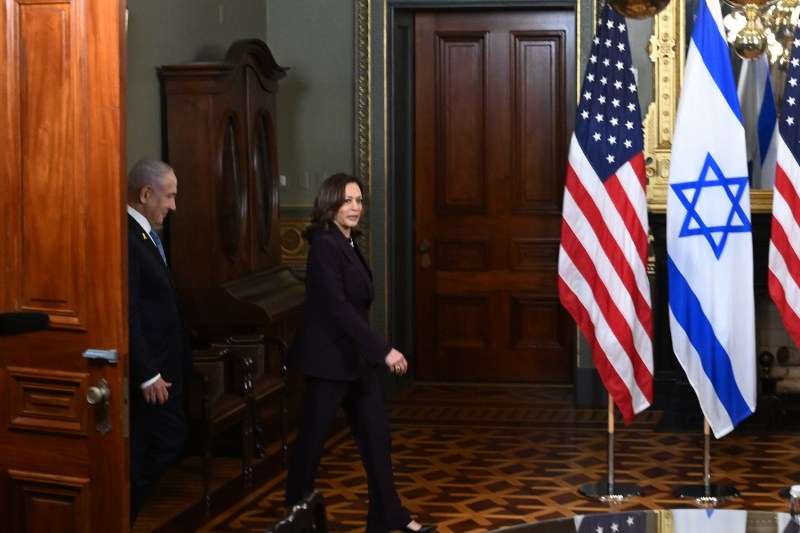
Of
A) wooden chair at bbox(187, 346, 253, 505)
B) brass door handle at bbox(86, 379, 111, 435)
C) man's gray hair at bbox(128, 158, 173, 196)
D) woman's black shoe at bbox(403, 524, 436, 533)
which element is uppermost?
man's gray hair at bbox(128, 158, 173, 196)

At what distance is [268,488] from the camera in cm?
651

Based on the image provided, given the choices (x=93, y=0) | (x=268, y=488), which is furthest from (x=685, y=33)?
(x=93, y=0)

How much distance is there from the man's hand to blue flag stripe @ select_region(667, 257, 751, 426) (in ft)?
8.67

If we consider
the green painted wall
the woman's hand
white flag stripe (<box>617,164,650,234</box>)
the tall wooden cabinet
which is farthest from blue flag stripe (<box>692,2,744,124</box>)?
the green painted wall

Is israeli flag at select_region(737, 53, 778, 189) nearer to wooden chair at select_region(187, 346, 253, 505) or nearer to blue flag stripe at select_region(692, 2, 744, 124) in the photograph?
blue flag stripe at select_region(692, 2, 744, 124)

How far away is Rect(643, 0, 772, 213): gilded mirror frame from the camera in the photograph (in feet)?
28.2

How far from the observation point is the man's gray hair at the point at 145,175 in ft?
17.6

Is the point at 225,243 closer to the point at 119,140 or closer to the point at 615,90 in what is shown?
the point at 615,90

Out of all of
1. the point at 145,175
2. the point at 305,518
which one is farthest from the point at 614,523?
the point at 145,175

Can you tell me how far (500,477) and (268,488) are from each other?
1213mm

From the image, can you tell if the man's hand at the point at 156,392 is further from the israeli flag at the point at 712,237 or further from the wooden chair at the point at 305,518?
the israeli flag at the point at 712,237

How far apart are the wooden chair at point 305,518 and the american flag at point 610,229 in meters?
3.67

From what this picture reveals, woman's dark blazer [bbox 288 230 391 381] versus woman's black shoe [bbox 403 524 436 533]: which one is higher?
woman's dark blazer [bbox 288 230 391 381]

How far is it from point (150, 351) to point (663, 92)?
474cm
